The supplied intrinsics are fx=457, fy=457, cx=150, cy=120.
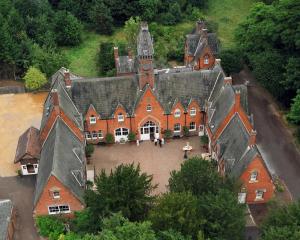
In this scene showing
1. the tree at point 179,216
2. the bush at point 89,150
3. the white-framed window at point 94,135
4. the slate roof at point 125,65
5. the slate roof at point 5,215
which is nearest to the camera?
the tree at point 179,216

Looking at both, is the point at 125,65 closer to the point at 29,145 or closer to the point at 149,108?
the point at 149,108

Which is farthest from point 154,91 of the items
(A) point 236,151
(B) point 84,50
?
(B) point 84,50

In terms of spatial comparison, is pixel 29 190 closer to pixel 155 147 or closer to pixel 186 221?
pixel 155 147

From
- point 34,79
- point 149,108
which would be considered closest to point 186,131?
point 149,108

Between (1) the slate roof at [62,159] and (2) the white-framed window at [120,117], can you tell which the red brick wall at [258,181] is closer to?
(1) the slate roof at [62,159]

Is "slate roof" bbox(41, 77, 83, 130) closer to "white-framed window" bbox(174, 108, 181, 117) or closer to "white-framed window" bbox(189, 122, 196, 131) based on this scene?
"white-framed window" bbox(174, 108, 181, 117)

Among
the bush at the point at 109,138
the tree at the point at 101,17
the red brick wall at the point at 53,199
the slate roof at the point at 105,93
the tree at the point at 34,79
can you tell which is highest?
the tree at the point at 101,17

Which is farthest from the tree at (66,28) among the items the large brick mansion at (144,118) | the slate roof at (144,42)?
the slate roof at (144,42)
